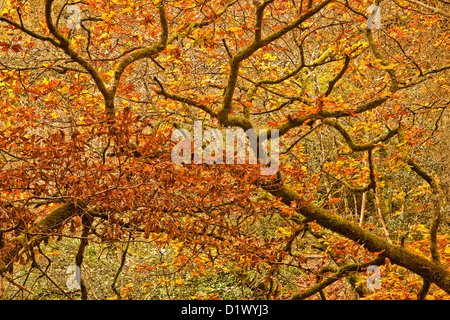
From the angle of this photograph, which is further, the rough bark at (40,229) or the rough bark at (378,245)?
the rough bark at (378,245)

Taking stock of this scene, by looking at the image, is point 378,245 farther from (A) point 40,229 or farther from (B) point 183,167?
(A) point 40,229

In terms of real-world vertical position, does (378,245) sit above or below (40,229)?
below

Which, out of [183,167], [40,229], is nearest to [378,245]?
[183,167]

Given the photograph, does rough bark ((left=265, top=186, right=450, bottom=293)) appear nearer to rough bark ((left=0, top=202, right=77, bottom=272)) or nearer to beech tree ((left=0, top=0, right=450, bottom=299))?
beech tree ((left=0, top=0, right=450, bottom=299))

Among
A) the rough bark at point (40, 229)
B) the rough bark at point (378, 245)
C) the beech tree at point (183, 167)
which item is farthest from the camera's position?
the rough bark at point (378, 245)

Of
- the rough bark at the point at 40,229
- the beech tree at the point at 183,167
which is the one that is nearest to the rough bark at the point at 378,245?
the beech tree at the point at 183,167

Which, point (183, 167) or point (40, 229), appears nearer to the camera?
point (40, 229)

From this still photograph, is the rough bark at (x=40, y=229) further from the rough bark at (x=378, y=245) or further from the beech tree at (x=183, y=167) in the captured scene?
the rough bark at (x=378, y=245)

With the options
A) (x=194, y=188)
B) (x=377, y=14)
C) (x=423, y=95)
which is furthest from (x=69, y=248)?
(x=423, y=95)

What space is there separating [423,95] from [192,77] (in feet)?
19.0

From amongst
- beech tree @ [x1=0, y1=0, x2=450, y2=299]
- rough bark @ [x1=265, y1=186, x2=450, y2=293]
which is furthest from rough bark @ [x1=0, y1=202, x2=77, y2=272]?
rough bark @ [x1=265, y1=186, x2=450, y2=293]

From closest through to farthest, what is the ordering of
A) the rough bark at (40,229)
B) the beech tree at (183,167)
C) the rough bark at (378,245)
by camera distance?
the beech tree at (183,167) < the rough bark at (40,229) < the rough bark at (378,245)

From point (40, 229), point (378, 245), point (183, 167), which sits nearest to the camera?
point (40, 229)
